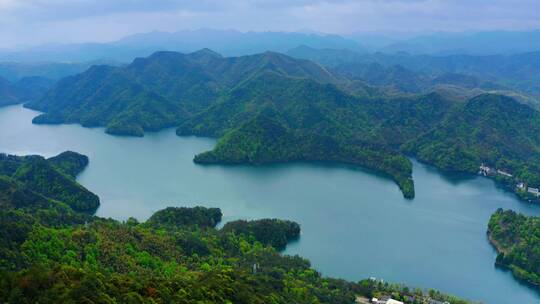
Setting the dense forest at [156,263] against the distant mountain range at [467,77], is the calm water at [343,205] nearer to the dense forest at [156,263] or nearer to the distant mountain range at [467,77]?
the dense forest at [156,263]

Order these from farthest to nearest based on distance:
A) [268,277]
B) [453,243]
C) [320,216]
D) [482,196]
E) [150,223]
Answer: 1. [482,196]
2. [320,216]
3. [453,243]
4. [150,223]
5. [268,277]

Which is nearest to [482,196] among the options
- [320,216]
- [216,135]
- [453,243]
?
[453,243]

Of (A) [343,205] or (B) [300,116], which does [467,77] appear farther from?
(A) [343,205]

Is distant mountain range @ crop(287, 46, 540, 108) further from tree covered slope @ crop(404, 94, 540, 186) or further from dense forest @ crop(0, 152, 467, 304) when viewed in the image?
A: dense forest @ crop(0, 152, 467, 304)

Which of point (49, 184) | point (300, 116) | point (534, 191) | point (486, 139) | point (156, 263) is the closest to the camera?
point (156, 263)

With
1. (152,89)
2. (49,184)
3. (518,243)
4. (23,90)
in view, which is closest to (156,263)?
(49,184)

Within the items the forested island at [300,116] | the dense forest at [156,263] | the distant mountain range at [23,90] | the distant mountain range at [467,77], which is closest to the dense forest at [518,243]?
the dense forest at [156,263]

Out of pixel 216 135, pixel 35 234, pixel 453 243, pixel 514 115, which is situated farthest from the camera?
pixel 216 135

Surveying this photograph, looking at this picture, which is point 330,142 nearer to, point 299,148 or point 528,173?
point 299,148
